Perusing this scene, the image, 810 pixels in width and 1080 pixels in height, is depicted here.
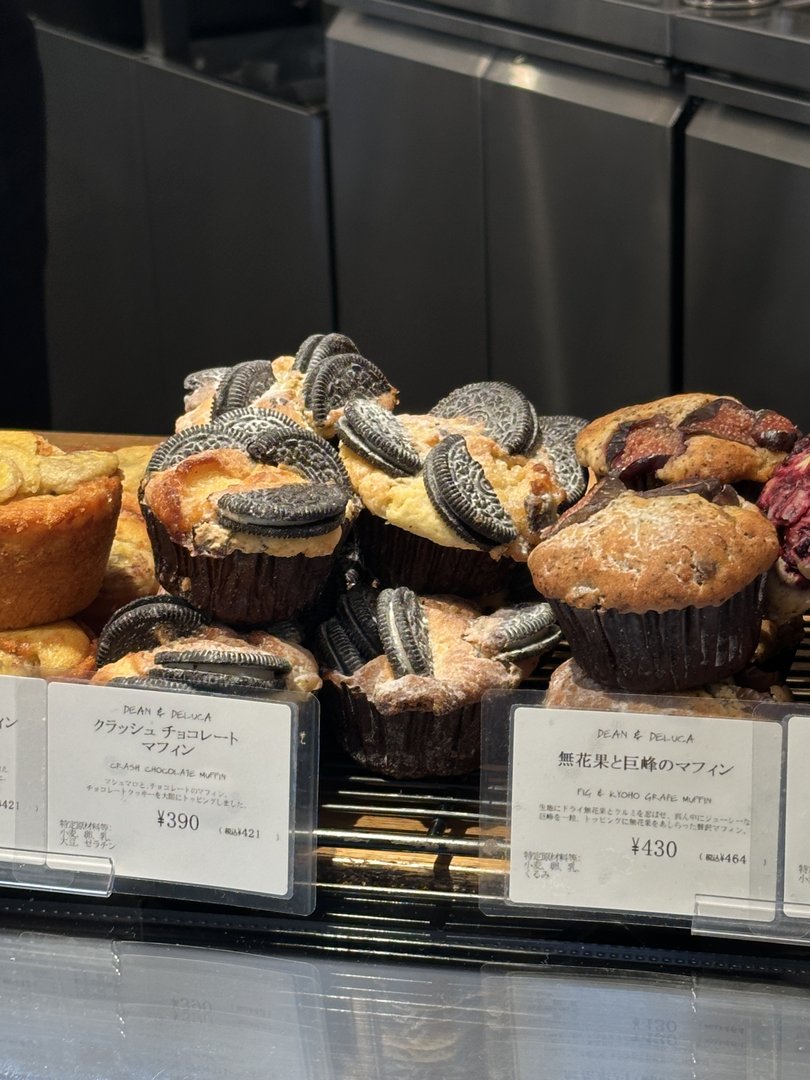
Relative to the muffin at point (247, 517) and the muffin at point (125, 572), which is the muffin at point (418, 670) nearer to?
the muffin at point (247, 517)

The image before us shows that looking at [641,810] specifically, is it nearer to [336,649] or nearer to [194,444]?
[336,649]

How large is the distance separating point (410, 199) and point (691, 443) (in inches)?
77.7

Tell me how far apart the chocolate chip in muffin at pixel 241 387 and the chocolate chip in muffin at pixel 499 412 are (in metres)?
0.20

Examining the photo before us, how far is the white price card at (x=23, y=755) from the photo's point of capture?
1226mm

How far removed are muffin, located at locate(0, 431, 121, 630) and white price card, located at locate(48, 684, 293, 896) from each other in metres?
0.20

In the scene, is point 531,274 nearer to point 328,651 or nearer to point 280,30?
point 280,30

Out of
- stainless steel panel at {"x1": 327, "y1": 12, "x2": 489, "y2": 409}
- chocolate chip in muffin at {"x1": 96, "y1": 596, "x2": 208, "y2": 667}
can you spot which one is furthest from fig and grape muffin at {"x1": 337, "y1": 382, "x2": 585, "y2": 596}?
stainless steel panel at {"x1": 327, "y1": 12, "x2": 489, "y2": 409}

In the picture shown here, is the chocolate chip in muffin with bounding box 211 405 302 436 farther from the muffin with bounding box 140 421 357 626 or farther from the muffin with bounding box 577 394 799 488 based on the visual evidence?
the muffin with bounding box 577 394 799 488

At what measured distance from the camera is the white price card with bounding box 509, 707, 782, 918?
3.63ft

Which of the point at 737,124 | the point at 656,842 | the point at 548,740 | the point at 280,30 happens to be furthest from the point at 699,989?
the point at 280,30

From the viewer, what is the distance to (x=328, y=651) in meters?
1.43

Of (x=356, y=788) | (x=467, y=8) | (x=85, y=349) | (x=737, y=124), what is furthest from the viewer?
(x=85, y=349)

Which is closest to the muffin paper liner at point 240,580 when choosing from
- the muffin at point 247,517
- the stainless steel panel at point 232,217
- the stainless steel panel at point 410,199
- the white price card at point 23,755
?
the muffin at point 247,517

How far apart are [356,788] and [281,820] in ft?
0.85
